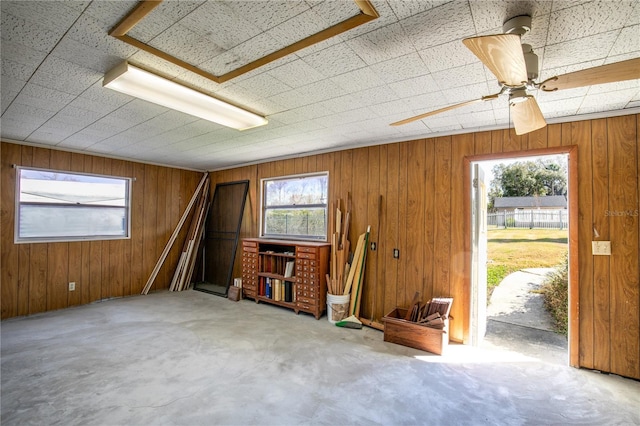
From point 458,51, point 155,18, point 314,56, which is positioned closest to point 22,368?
point 155,18

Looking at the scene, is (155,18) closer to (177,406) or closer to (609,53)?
(177,406)

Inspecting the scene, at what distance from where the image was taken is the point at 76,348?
9.89 ft

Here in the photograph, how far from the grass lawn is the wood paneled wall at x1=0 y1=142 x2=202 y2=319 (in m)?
6.59

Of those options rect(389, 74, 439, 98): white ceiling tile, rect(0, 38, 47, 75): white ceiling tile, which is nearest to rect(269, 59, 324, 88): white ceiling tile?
rect(389, 74, 439, 98): white ceiling tile

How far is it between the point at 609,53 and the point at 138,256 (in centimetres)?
642

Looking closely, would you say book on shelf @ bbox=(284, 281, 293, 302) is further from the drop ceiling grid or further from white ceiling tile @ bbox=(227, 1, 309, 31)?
white ceiling tile @ bbox=(227, 1, 309, 31)

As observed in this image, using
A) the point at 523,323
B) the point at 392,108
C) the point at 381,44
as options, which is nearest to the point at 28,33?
the point at 381,44

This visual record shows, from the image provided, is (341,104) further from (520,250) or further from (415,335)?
(520,250)

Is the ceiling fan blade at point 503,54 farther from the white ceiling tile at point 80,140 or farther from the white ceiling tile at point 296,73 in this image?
the white ceiling tile at point 80,140

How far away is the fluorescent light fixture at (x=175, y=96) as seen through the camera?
2.06 metres

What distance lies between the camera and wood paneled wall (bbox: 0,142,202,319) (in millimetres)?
3992

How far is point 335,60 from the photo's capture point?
6.23ft

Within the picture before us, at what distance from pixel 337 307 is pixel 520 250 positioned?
18.3 feet

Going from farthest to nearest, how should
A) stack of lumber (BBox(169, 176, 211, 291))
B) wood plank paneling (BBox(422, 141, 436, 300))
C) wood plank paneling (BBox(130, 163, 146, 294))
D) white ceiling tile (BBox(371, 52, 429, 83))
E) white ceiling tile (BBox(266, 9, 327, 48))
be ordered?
stack of lumber (BBox(169, 176, 211, 291)) < wood plank paneling (BBox(130, 163, 146, 294)) < wood plank paneling (BBox(422, 141, 436, 300)) < white ceiling tile (BBox(371, 52, 429, 83)) < white ceiling tile (BBox(266, 9, 327, 48))
